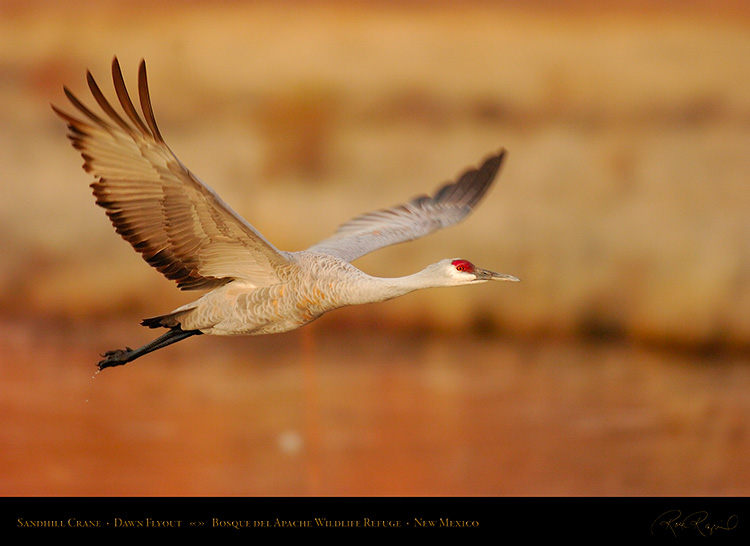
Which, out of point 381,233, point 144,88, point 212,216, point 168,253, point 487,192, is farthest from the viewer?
point 487,192

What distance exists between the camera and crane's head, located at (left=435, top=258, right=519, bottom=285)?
310 inches

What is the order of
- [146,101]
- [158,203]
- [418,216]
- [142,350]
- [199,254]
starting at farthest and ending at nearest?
[418,216]
[142,350]
[199,254]
[158,203]
[146,101]

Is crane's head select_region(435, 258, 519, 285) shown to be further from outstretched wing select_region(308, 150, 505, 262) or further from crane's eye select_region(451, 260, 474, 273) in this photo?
outstretched wing select_region(308, 150, 505, 262)

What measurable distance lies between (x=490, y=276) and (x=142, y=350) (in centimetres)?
350

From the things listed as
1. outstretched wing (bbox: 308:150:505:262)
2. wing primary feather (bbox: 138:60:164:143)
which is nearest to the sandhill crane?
wing primary feather (bbox: 138:60:164:143)

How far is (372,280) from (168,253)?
5.81ft

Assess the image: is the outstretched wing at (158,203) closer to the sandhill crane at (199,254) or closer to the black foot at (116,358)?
the sandhill crane at (199,254)

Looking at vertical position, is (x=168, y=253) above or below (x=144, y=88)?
below

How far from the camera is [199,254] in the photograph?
26.7ft

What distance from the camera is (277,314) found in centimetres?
833

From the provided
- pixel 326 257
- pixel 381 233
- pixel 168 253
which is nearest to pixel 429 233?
pixel 381 233

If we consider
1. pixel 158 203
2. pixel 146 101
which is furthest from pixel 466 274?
pixel 146 101

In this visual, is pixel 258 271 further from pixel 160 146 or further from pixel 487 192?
pixel 487 192

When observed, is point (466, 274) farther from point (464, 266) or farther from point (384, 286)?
point (384, 286)
